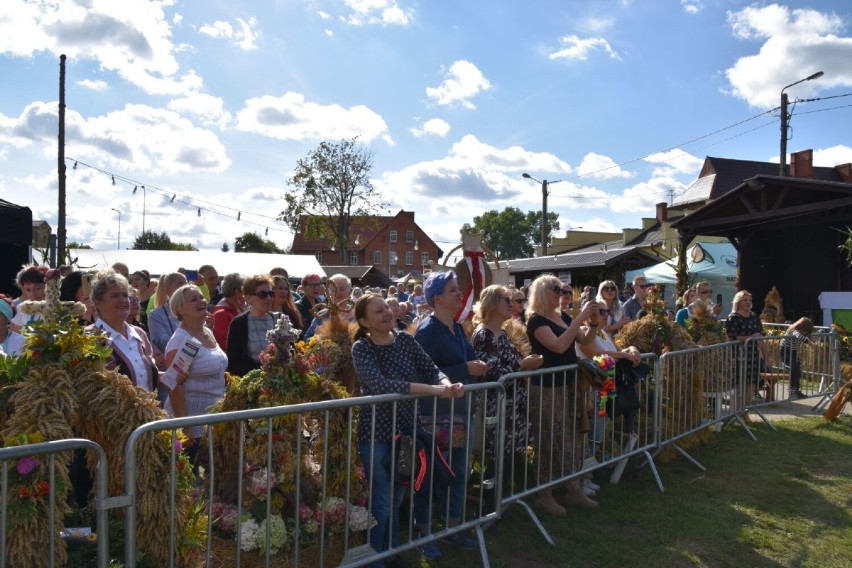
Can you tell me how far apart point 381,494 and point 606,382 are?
245cm

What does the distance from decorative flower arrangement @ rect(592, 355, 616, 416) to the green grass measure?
862 millimetres

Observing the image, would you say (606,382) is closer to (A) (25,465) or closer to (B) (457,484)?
(B) (457,484)

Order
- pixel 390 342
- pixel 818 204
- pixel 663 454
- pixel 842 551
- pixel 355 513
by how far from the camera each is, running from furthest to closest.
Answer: pixel 818 204, pixel 663 454, pixel 842 551, pixel 390 342, pixel 355 513

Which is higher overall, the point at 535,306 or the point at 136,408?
the point at 535,306

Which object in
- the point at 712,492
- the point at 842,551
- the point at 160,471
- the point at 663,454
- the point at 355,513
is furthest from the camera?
the point at 663,454

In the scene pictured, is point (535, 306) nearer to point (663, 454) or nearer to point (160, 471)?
point (663, 454)

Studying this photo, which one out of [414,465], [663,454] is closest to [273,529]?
[414,465]

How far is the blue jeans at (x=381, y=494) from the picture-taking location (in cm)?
374

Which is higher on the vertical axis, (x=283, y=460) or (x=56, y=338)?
(x=56, y=338)

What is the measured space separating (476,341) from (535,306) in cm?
59

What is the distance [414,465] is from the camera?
374 cm

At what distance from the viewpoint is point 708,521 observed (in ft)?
16.7

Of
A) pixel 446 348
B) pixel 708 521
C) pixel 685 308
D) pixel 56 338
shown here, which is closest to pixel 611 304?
pixel 685 308

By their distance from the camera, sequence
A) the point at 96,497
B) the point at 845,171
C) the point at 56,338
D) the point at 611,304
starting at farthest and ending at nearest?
the point at 845,171, the point at 611,304, the point at 56,338, the point at 96,497
